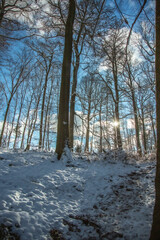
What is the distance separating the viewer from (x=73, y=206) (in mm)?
2312

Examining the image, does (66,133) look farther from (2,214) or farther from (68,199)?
(2,214)

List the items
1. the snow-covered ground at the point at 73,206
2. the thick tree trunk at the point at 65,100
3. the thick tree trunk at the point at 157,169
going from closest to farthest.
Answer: the thick tree trunk at the point at 157,169, the snow-covered ground at the point at 73,206, the thick tree trunk at the point at 65,100

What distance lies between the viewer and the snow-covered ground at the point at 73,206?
1.60m

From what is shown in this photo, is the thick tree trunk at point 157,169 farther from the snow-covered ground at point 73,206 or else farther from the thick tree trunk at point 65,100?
the thick tree trunk at point 65,100

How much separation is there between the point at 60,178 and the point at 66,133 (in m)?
2.24

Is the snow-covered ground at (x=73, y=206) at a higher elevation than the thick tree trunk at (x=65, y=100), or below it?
below

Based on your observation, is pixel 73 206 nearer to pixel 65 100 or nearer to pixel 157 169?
pixel 157 169

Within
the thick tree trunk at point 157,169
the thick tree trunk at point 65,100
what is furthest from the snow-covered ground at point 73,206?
the thick tree trunk at point 65,100

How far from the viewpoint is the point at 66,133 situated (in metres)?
5.28

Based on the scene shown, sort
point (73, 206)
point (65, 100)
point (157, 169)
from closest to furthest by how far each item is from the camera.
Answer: point (157, 169) → point (73, 206) → point (65, 100)

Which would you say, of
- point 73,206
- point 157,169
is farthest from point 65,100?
point 157,169

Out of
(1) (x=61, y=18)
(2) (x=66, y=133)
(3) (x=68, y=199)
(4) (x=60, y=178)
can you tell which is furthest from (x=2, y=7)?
(3) (x=68, y=199)

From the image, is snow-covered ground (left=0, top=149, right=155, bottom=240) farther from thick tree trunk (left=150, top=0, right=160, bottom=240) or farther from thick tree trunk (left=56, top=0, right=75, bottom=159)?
thick tree trunk (left=56, top=0, right=75, bottom=159)

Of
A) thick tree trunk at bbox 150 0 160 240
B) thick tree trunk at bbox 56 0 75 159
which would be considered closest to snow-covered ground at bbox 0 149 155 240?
thick tree trunk at bbox 150 0 160 240
